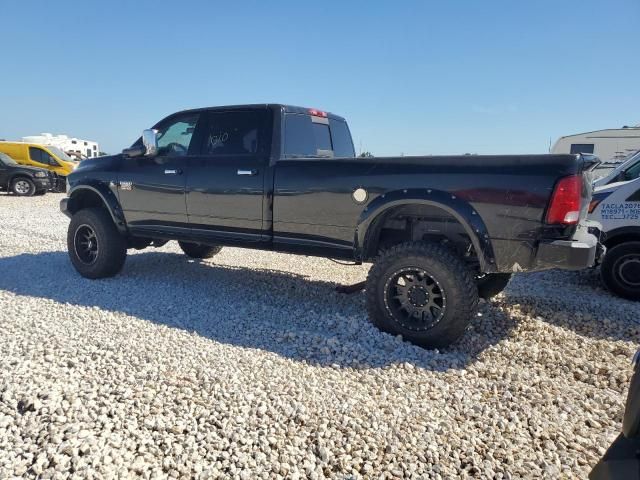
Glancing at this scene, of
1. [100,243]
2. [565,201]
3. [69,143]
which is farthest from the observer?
[69,143]

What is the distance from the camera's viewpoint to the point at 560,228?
127 inches

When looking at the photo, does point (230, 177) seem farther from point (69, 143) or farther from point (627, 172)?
point (69, 143)

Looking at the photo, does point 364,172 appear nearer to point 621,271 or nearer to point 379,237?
point 379,237

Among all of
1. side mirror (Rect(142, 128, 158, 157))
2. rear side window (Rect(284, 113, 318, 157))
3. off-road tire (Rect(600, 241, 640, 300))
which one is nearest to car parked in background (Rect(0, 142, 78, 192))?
side mirror (Rect(142, 128, 158, 157))

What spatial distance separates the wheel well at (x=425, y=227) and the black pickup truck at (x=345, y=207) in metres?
0.01

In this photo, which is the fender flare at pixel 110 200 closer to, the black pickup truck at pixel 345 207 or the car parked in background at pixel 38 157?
the black pickup truck at pixel 345 207

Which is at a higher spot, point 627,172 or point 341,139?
point 341,139

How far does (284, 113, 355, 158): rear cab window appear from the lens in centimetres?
464

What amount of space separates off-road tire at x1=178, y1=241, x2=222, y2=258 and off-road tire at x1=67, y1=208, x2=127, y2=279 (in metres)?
1.18

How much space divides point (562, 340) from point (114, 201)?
16.5ft

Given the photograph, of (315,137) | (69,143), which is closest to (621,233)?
(315,137)

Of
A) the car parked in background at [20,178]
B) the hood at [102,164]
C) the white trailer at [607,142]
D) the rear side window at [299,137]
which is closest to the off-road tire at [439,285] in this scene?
the rear side window at [299,137]

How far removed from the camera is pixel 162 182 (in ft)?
16.6

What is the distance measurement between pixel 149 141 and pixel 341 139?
220 cm
